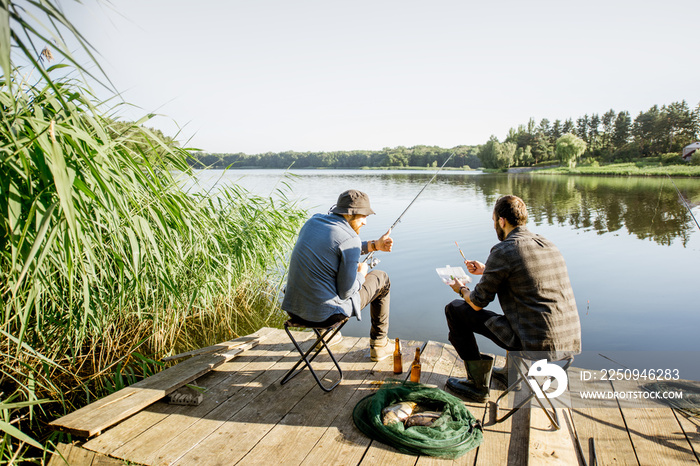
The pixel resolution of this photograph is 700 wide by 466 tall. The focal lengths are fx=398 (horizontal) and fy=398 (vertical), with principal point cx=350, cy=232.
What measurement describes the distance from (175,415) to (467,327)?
1.84m

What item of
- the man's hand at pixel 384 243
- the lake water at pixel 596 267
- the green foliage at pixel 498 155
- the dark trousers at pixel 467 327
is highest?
the green foliage at pixel 498 155

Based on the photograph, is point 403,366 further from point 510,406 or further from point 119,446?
point 119,446

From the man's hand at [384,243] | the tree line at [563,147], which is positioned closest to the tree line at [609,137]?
the tree line at [563,147]

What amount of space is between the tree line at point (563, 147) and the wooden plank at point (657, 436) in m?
40.5

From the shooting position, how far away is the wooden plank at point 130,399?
6.57 ft

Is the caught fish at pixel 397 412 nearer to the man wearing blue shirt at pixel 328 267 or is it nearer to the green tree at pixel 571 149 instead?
the man wearing blue shirt at pixel 328 267

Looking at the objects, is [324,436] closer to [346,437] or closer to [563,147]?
[346,437]

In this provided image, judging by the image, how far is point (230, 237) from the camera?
13.4 ft

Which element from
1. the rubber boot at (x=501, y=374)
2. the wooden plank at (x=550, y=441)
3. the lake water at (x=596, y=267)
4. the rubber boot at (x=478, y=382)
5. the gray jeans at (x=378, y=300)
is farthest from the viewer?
the lake water at (x=596, y=267)

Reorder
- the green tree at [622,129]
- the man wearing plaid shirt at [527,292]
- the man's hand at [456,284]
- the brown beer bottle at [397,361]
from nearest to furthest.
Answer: the man wearing plaid shirt at [527,292] → the man's hand at [456,284] → the brown beer bottle at [397,361] → the green tree at [622,129]

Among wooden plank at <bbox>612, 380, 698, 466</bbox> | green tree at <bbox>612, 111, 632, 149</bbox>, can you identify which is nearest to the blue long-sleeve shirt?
wooden plank at <bbox>612, 380, 698, 466</bbox>

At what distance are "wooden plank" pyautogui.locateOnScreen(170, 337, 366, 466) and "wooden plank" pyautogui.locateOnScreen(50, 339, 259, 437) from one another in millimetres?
426

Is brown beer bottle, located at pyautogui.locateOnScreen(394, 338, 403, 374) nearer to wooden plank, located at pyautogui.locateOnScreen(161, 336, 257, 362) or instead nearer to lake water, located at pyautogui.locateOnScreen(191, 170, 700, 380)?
wooden plank, located at pyautogui.locateOnScreen(161, 336, 257, 362)

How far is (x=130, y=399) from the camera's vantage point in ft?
7.53
